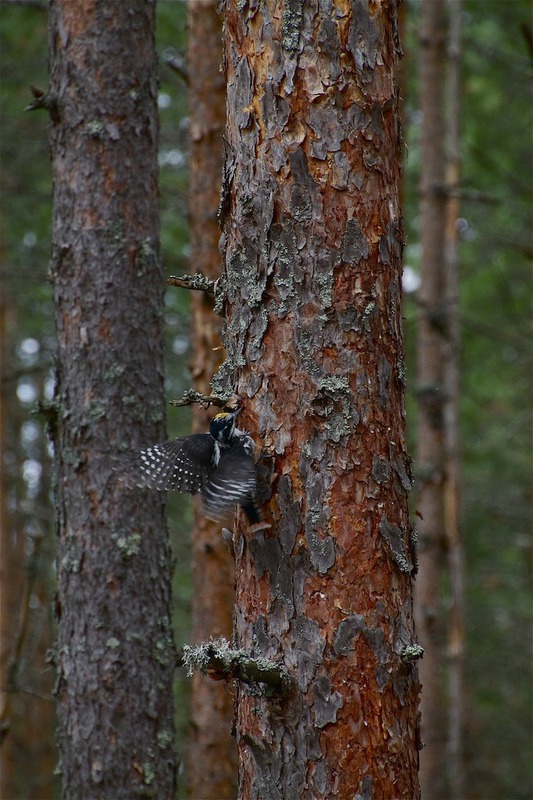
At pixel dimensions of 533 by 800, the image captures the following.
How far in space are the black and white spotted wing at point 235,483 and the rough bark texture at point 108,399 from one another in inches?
77.1

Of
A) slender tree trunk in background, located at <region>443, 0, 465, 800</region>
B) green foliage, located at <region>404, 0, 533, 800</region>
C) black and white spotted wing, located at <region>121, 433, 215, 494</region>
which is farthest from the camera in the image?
green foliage, located at <region>404, 0, 533, 800</region>

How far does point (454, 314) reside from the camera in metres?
8.15

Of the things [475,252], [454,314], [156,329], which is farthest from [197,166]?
[475,252]

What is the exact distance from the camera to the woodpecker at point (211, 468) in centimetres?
252

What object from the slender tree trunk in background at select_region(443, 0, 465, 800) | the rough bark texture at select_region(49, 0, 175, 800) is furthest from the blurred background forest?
the rough bark texture at select_region(49, 0, 175, 800)

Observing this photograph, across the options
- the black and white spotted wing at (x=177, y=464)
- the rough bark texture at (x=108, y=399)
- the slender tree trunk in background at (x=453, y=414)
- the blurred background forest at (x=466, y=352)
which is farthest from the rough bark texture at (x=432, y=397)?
the black and white spotted wing at (x=177, y=464)

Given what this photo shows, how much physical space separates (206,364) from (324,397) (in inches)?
151

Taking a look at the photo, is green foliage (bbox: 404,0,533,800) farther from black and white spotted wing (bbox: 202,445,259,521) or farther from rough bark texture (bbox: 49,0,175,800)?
black and white spotted wing (bbox: 202,445,259,521)

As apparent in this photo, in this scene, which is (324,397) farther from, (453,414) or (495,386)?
(495,386)

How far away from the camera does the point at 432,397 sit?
306 inches

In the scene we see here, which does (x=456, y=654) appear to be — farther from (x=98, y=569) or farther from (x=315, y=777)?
(x=315, y=777)

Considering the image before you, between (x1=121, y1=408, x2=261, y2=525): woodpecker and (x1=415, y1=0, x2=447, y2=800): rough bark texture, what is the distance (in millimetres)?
4725

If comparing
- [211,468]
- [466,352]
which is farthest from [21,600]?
[211,468]

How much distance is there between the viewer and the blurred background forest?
10203 millimetres
